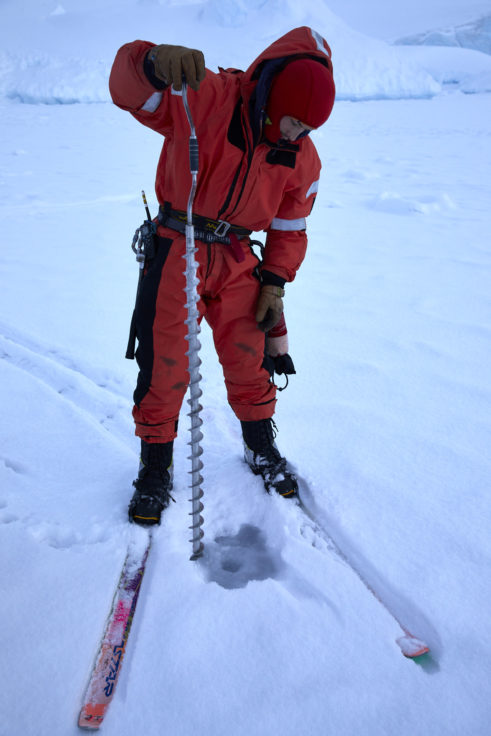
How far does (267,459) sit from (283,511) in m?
0.24

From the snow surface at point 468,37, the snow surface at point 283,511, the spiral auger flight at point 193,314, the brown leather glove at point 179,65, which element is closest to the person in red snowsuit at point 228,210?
the brown leather glove at point 179,65

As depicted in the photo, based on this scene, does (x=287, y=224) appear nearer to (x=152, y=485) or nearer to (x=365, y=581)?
(x=152, y=485)

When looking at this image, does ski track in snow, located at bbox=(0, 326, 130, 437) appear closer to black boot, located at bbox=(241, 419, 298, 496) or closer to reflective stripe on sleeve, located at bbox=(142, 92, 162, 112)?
black boot, located at bbox=(241, 419, 298, 496)

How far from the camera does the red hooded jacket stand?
48.9 inches

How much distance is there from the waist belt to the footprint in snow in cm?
103

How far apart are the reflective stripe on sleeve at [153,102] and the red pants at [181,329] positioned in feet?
1.20

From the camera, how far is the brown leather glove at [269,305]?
1.58m

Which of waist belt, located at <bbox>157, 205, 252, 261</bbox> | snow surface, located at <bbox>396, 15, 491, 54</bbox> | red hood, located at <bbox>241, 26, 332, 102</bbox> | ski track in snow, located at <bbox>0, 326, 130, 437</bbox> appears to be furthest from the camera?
snow surface, located at <bbox>396, 15, 491, 54</bbox>

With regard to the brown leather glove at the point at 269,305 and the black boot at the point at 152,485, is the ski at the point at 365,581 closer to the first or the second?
the black boot at the point at 152,485

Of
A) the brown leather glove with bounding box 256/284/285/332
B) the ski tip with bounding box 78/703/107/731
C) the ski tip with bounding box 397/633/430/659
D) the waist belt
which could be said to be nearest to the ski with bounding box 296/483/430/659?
the ski tip with bounding box 397/633/430/659

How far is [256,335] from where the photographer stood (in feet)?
5.44

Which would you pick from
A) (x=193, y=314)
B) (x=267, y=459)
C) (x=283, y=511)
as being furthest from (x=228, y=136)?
(x=283, y=511)

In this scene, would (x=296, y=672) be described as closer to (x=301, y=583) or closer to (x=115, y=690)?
(x=301, y=583)

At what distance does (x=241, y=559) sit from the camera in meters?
1.55
